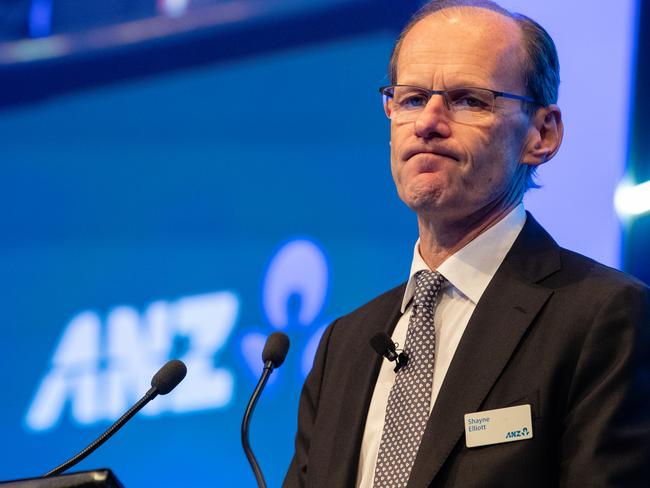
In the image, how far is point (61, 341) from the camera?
343 cm

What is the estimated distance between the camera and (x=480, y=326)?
1946mm

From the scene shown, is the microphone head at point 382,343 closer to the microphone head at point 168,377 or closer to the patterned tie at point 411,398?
the patterned tie at point 411,398

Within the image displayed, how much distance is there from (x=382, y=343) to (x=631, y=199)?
1.28 meters

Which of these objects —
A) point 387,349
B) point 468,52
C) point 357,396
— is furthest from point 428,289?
point 468,52

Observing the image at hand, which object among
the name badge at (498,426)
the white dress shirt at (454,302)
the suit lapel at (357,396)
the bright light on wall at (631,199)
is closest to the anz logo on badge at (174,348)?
the suit lapel at (357,396)

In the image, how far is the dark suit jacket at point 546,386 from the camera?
1.71m

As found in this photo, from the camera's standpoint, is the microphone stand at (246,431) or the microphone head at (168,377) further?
the microphone head at (168,377)

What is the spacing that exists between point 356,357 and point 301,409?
0.77 feet

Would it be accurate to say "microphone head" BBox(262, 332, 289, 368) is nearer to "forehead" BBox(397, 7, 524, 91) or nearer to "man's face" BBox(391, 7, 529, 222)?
"man's face" BBox(391, 7, 529, 222)

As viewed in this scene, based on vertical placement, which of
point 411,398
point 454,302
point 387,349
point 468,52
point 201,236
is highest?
point 201,236

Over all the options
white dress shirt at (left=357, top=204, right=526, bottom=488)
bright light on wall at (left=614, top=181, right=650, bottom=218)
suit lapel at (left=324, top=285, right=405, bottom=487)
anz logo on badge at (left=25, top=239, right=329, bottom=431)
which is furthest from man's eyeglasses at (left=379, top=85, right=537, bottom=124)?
anz logo on badge at (left=25, top=239, right=329, bottom=431)

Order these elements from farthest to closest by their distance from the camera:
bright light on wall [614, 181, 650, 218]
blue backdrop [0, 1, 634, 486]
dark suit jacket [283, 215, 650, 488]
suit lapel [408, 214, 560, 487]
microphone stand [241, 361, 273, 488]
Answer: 1. blue backdrop [0, 1, 634, 486]
2. bright light on wall [614, 181, 650, 218]
3. microphone stand [241, 361, 273, 488]
4. suit lapel [408, 214, 560, 487]
5. dark suit jacket [283, 215, 650, 488]

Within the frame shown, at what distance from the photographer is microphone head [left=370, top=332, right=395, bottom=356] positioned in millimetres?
2037

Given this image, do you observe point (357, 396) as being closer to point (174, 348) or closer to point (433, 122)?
point (433, 122)
